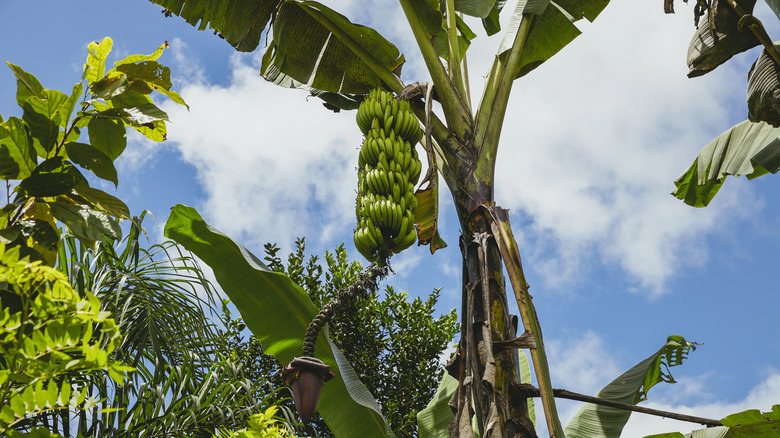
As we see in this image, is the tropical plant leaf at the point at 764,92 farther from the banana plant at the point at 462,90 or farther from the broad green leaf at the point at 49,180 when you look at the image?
the broad green leaf at the point at 49,180

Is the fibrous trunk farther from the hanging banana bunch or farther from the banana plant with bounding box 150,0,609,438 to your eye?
the hanging banana bunch

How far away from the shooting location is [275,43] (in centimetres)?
325

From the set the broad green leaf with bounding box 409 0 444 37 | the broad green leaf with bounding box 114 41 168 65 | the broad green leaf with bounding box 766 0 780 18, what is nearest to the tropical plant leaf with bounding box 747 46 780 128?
the broad green leaf with bounding box 766 0 780 18

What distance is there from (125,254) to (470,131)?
236 centimetres

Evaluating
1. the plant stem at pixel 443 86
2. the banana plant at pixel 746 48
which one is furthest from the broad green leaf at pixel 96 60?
the banana plant at pixel 746 48

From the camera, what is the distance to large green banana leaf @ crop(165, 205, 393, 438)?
311 centimetres

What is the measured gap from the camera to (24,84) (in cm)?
138

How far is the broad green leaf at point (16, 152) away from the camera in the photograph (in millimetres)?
1232

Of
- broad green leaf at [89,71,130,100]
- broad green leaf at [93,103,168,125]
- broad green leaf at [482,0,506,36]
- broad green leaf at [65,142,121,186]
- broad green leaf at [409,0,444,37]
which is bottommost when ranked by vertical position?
broad green leaf at [65,142,121,186]

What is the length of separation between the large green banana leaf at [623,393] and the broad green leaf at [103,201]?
97.2 inches

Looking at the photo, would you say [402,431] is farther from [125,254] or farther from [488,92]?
[488,92]

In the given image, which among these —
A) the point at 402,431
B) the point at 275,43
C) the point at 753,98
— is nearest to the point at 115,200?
the point at 275,43

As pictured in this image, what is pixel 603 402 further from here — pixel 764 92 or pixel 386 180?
pixel 764 92

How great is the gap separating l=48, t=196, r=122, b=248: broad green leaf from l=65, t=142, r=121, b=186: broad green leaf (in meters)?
0.10
